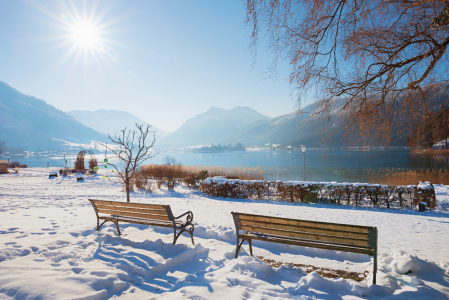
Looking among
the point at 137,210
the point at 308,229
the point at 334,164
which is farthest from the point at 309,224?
the point at 334,164

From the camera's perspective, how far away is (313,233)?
3025mm

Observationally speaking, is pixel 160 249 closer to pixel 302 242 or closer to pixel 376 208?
pixel 302 242

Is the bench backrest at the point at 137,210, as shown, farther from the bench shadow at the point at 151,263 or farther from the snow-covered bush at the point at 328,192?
the snow-covered bush at the point at 328,192

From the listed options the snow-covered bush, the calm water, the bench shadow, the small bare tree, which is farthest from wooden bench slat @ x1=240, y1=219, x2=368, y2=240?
the snow-covered bush

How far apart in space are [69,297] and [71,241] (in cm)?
203

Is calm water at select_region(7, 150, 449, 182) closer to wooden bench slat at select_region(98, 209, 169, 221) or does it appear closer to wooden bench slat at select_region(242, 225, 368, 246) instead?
wooden bench slat at select_region(242, 225, 368, 246)

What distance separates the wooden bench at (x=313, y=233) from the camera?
278 centimetres

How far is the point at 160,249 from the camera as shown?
146 inches

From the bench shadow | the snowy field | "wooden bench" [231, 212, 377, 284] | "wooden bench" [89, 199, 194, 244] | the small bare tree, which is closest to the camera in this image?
the snowy field

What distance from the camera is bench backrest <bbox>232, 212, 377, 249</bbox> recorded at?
2.78 meters

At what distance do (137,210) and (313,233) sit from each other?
289 centimetres

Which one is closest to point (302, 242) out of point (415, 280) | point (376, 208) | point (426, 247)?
point (415, 280)

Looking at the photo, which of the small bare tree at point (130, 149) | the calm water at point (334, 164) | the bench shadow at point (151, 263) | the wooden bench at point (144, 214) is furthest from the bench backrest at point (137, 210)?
the calm water at point (334, 164)

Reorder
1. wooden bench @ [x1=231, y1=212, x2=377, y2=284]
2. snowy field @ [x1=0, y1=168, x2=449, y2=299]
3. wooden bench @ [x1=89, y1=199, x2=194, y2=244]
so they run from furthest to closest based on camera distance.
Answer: wooden bench @ [x1=89, y1=199, x2=194, y2=244]
wooden bench @ [x1=231, y1=212, x2=377, y2=284]
snowy field @ [x1=0, y1=168, x2=449, y2=299]
